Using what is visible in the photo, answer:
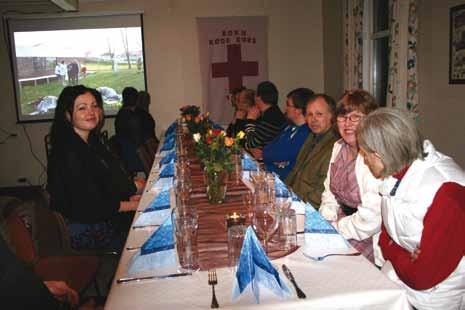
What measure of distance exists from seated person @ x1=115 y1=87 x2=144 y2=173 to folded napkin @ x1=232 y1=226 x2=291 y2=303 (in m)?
4.20

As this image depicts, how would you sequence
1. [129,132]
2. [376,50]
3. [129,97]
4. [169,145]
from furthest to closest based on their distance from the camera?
[129,97] < [129,132] < [376,50] < [169,145]

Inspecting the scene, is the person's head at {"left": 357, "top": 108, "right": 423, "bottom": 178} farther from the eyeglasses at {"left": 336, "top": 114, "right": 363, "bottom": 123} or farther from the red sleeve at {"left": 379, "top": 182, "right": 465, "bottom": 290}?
the eyeglasses at {"left": 336, "top": 114, "right": 363, "bottom": 123}

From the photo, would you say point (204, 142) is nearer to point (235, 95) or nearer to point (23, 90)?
point (235, 95)

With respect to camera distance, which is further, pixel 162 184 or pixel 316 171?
pixel 316 171

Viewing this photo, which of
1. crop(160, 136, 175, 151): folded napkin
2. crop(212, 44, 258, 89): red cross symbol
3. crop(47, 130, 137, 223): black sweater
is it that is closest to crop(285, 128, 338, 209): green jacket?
crop(47, 130, 137, 223): black sweater

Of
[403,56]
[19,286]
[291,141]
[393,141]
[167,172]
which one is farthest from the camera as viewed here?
[403,56]

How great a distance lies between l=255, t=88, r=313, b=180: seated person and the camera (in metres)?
3.47

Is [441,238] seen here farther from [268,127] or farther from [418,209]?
[268,127]

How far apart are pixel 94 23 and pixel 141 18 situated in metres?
0.66

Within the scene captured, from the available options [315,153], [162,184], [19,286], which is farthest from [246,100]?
[19,286]

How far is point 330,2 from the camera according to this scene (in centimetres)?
615

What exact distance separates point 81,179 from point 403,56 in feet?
9.33

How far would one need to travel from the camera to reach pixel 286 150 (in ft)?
11.6

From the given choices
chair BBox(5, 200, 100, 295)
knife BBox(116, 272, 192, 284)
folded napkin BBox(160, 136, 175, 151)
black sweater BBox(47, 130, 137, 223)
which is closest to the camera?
knife BBox(116, 272, 192, 284)
